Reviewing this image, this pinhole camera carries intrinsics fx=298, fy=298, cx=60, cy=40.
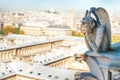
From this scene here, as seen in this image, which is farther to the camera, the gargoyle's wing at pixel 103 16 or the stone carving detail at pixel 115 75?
the gargoyle's wing at pixel 103 16

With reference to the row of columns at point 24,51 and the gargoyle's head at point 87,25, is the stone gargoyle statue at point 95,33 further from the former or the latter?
the row of columns at point 24,51

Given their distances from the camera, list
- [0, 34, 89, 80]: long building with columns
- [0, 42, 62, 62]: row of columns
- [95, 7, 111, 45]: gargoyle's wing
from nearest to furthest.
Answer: [95, 7, 111, 45]: gargoyle's wing, [0, 34, 89, 80]: long building with columns, [0, 42, 62, 62]: row of columns

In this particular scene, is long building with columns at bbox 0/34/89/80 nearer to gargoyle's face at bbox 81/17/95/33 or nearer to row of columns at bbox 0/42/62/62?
row of columns at bbox 0/42/62/62

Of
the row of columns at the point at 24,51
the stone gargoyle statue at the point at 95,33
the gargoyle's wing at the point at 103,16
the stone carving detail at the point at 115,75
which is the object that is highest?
the gargoyle's wing at the point at 103,16

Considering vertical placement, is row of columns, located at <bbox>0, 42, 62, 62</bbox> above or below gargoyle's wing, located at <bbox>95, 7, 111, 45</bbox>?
below

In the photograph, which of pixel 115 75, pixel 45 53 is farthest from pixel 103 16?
pixel 45 53

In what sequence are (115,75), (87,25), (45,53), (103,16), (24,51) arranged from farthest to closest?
(24,51)
(45,53)
(103,16)
(115,75)
(87,25)

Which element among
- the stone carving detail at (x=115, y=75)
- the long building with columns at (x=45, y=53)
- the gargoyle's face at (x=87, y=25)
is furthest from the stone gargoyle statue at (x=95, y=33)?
the long building with columns at (x=45, y=53)

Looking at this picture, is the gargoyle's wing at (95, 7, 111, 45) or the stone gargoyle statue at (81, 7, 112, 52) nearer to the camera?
the stone gargoyle statue at (81, 7, 112, 52)

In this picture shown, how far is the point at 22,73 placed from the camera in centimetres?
1830

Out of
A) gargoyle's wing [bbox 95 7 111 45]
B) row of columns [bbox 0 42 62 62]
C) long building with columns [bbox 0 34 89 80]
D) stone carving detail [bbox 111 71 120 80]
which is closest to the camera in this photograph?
stone carving detail [bbox 111 71 120 80]

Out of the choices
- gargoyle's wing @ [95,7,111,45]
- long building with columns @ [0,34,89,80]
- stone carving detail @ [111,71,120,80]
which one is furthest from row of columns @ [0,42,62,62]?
stone carving detail @ [111,71,120,80]

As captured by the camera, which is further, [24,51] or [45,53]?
[24,51]

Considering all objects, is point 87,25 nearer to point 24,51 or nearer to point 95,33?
point 95,33
